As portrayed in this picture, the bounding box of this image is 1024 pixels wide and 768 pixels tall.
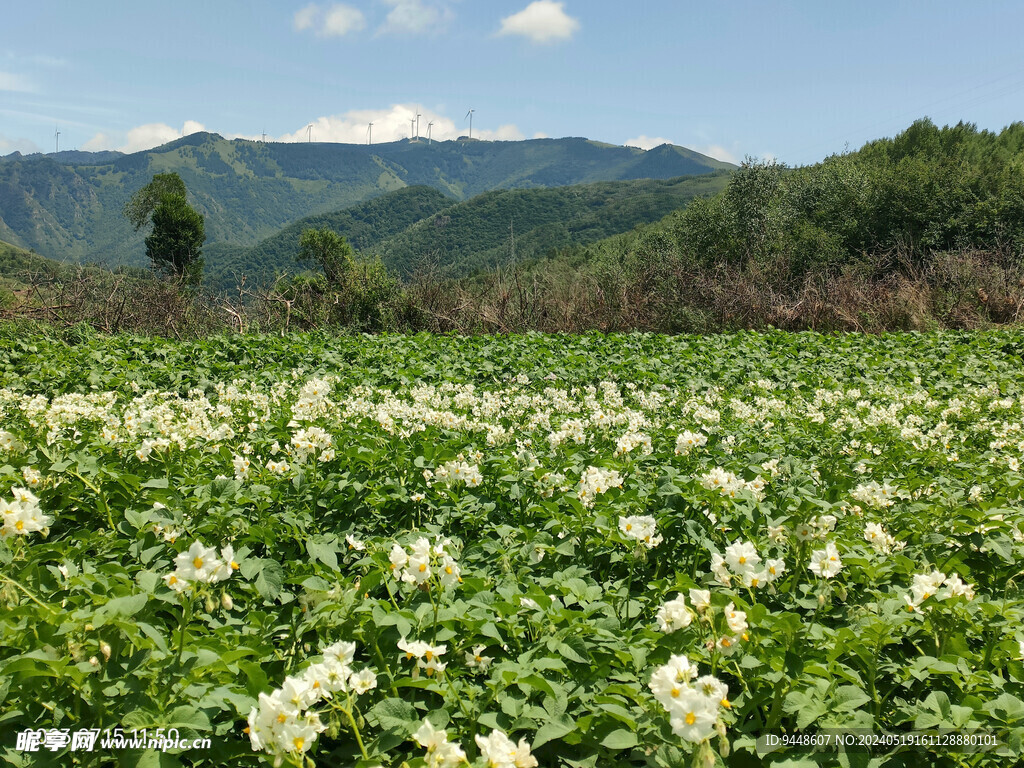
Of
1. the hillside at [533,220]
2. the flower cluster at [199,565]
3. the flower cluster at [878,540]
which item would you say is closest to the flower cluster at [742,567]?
the flower cluster at [878,540]

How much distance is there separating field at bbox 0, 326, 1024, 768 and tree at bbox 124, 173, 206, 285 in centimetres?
4885

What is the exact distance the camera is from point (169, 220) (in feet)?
Answer: 160

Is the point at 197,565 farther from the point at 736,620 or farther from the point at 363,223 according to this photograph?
the point at 363,223

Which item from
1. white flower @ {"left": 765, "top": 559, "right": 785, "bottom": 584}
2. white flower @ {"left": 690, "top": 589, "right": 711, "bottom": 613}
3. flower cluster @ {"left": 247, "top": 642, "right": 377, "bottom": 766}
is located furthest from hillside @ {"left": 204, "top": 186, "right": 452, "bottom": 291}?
flower cluster @ {"left": 247, "top": 642, "right": 377, "bottom": 766}

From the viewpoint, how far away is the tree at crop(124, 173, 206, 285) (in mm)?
48125

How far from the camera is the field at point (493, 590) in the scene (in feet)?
5.23

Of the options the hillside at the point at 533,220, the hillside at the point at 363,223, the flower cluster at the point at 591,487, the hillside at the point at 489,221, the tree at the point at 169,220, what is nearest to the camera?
the flower cluster at the point at 591,487

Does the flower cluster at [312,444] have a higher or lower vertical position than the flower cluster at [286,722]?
higher

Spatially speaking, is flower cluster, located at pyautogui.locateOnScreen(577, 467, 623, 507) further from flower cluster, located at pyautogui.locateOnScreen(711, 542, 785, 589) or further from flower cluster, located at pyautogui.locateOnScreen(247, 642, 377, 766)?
flower cluster, located at pyautogui.locateOnScreen(247, 642, 377, 766)

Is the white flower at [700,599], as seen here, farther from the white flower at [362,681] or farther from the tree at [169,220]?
the tree at [169,220]

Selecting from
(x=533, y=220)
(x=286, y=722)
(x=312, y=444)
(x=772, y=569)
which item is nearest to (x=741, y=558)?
(x=772, y=569)

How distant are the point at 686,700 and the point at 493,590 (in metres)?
1.06

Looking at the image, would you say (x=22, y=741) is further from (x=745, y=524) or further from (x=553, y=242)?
(x=553, y=242)

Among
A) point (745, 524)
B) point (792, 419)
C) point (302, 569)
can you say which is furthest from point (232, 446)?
point (792, 419)
